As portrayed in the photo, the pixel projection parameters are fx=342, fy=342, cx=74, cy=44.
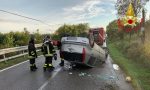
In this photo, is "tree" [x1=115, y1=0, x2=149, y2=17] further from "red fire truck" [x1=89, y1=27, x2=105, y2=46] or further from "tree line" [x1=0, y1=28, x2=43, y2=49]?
"tree line" [x1=0, y1=28, x2=43, y2=49]

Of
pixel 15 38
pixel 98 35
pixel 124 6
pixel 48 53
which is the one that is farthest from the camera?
pixel 124 6

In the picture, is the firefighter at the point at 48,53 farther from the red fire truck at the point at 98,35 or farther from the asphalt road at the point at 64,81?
the red fire truck at the point at 98,35

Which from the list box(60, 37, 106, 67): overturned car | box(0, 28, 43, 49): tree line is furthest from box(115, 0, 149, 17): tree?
box(60, 37, 106, 67): overturned car

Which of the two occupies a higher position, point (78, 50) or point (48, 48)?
point (48, 48)

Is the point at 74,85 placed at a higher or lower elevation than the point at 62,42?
lower

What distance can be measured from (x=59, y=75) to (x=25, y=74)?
1.62m

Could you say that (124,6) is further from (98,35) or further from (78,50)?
(78,50)

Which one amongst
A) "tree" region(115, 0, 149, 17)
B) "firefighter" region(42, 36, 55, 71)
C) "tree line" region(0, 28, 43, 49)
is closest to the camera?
"firefighter" region(42, 36, 55, 71)

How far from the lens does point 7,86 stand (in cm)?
1205

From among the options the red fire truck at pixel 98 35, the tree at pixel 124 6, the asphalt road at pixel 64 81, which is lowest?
the asphalt road at pixel 64 81

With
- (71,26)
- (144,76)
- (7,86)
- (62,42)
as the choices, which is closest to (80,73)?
(62,42)

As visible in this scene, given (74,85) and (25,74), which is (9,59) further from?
(74,85)

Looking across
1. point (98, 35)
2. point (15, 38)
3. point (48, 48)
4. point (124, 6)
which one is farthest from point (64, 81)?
point (124, 6)

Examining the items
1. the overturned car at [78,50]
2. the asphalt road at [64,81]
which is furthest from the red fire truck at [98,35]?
the asphalt road at [64,81]
